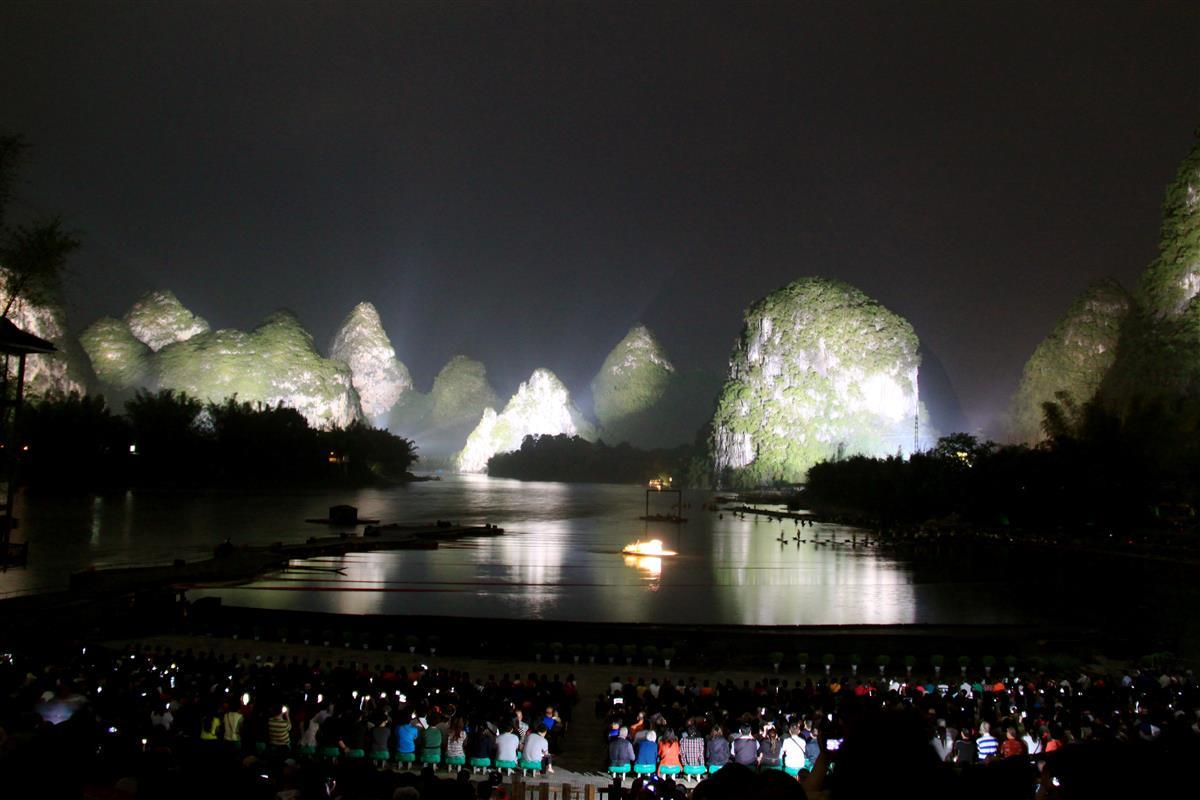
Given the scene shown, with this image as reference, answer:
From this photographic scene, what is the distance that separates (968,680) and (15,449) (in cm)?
1475

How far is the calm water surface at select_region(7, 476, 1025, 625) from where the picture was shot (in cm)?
1808

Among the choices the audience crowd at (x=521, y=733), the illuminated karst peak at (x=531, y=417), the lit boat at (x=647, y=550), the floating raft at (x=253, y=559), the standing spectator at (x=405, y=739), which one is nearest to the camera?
the audience crowd at (x=521, y=733)

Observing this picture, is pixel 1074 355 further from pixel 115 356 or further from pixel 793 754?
pixel 115 356

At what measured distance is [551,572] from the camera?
24.0m

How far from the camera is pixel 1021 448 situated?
41.3 metres

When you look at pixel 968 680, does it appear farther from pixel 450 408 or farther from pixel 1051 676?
pixel 450 408

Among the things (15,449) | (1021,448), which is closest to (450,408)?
(1021,448)

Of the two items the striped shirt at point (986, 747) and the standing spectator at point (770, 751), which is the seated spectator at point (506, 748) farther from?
the striped shirt at point (986, 747)

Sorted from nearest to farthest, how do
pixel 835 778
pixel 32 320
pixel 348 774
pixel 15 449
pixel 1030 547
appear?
pixel 835 778, pixel 348 774, pixel 15 449, pixel 1030 547, pixel 32 320

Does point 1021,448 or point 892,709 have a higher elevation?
point 1021,448

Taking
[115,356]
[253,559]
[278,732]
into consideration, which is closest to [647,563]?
[253,559]

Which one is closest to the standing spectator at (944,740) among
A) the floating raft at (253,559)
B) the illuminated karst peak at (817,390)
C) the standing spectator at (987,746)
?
the standing spectator at (987,746)

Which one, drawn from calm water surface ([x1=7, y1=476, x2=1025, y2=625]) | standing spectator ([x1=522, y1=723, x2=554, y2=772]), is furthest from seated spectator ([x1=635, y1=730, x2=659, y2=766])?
calm water surface ([x1=7, y1=476, x2=1025, y2=625])

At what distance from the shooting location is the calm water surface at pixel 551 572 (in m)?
18.1
